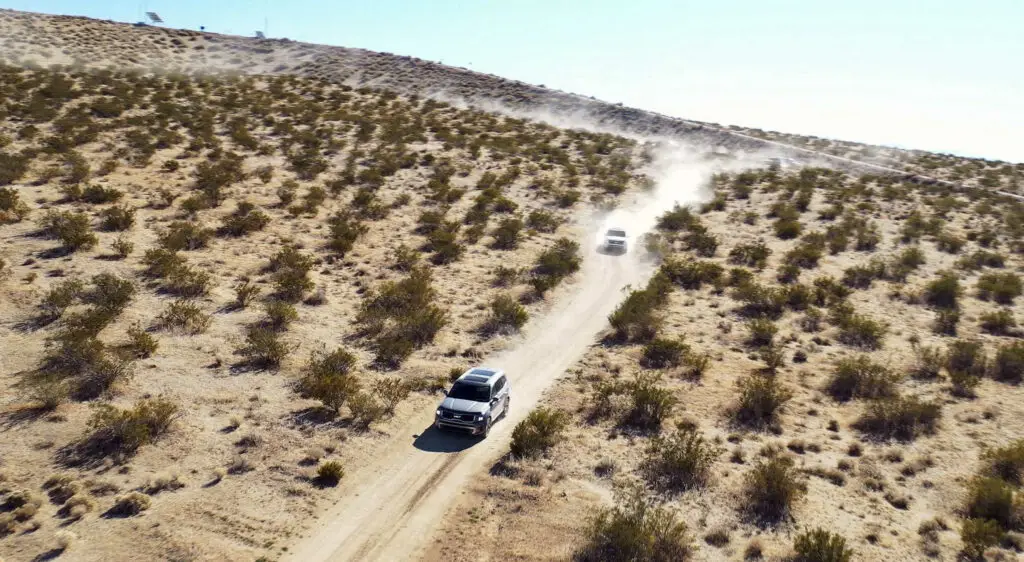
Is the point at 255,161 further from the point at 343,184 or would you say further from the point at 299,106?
the point at 299,106

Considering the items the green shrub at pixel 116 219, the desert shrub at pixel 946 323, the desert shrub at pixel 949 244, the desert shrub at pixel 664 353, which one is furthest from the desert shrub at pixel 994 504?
the green shrub at pixel 116 219

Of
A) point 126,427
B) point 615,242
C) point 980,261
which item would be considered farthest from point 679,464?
point 980,261

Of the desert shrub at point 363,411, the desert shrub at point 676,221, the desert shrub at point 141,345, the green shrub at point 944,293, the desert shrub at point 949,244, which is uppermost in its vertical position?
the desert shrub at point 949,244

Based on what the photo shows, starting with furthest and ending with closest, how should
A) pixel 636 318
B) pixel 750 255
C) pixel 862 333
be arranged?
pixel 750 255 < pixel 636 318 < pixel 862 333

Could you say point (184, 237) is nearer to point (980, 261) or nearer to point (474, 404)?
point (474, 404)

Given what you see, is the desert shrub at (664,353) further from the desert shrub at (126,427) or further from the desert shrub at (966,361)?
the desert shrub at (126,427)

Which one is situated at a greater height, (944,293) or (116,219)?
(944,293)
